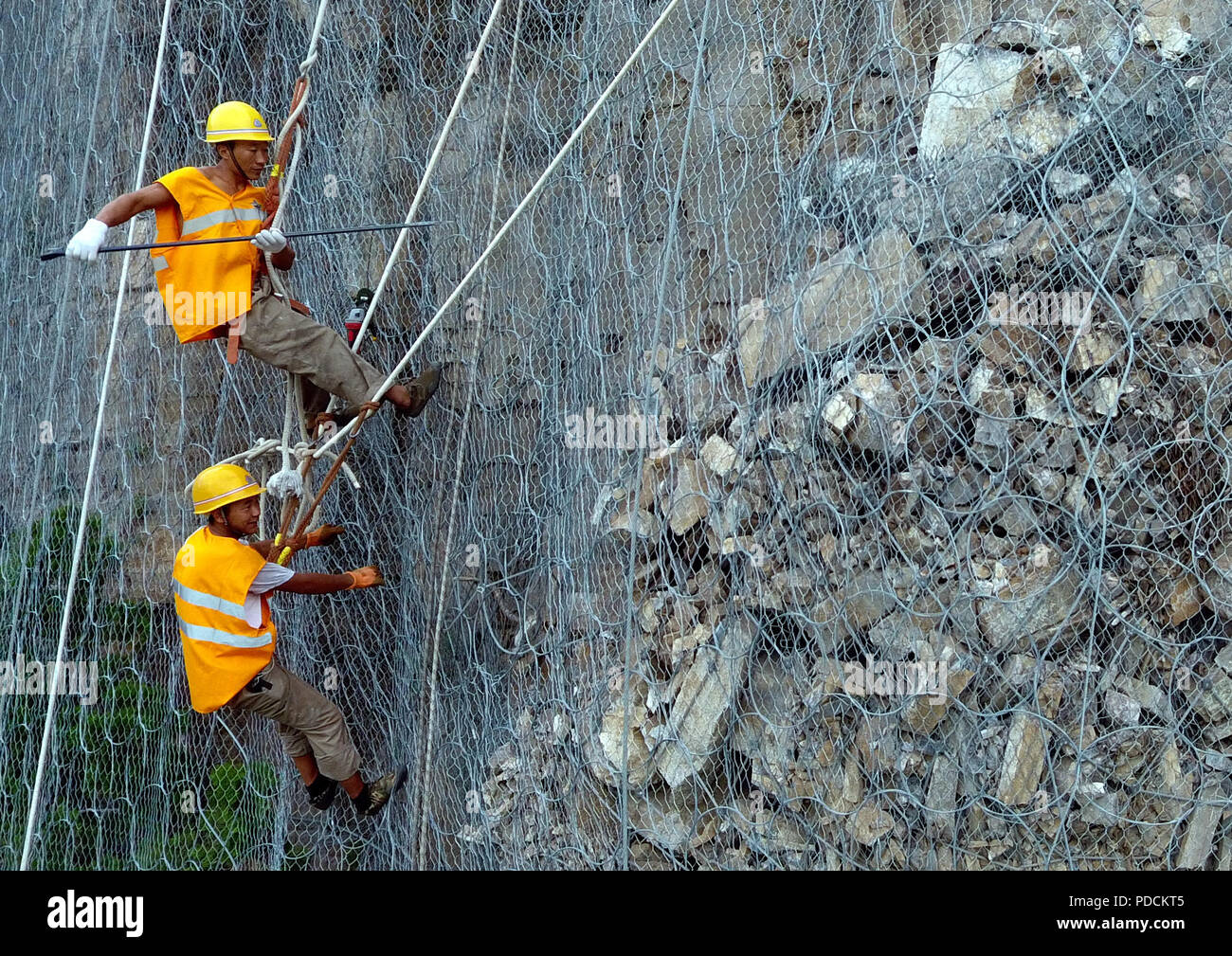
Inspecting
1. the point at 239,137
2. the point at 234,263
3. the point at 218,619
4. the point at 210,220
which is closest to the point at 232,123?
the point at 239,137

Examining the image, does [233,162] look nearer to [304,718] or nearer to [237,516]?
[237,516]

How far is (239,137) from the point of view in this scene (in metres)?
3.98

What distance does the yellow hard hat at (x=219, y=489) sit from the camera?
388cm

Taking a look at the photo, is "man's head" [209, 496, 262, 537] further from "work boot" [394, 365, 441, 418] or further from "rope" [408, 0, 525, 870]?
"rope" [408, 0, 525, 870]

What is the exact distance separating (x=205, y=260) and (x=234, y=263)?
92 mm

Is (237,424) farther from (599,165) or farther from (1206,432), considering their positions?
(1206,432)

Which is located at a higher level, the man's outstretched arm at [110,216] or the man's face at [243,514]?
the man's outstretched arm at [110,216]

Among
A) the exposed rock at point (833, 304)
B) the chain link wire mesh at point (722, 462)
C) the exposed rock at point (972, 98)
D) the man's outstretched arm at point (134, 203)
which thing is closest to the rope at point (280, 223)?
the man's outstretched arm at point (134, 203)

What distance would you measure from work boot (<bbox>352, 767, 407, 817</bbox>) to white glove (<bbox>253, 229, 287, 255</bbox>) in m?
1.87

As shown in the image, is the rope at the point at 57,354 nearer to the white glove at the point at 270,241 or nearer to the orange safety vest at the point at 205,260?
the orange safety vest at the point at 205,260

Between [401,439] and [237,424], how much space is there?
2.55ft

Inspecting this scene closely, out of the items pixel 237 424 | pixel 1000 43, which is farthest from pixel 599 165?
pixel 237 424

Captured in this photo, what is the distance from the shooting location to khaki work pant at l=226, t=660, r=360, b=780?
412 centimetres

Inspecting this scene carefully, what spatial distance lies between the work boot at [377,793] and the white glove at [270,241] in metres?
1.87
